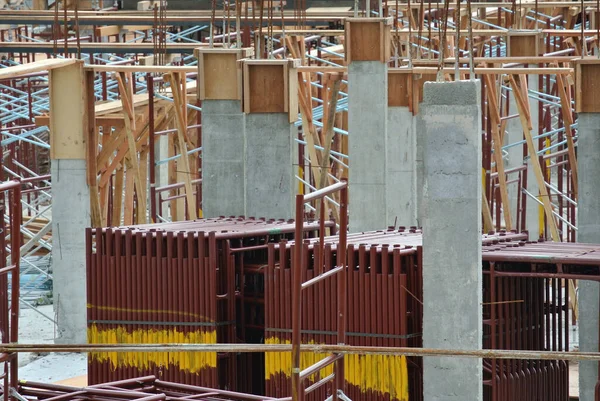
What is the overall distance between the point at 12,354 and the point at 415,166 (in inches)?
418

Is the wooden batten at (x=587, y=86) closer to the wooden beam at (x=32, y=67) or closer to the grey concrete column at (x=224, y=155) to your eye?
the grey concrete column at (x=224, y=155)

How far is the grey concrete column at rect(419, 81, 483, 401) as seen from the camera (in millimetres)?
12555

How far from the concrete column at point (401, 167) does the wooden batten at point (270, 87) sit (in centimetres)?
188

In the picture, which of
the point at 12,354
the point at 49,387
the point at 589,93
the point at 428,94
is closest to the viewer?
the point at 12,354

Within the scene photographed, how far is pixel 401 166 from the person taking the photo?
19.4m

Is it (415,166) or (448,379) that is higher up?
(415,166)

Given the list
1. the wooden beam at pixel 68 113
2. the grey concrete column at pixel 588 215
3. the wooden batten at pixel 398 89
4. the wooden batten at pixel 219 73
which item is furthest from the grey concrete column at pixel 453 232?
the wooden beam at pixel 68 113

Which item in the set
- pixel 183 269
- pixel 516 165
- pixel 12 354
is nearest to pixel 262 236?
pixel 183 269

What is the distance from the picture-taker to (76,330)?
19312mm

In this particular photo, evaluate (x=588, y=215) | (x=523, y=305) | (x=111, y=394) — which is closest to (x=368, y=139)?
(x=588, y=215)

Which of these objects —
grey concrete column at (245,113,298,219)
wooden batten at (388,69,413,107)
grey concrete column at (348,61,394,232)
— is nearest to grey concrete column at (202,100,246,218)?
grey concrete column at (245,113,298,219)

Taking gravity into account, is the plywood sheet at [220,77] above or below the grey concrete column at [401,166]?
above

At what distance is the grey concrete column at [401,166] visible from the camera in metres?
19.2

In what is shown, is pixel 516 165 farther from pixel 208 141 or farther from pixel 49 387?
pixel 49 387
